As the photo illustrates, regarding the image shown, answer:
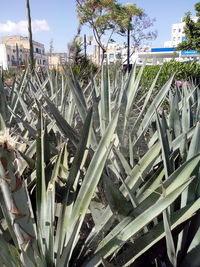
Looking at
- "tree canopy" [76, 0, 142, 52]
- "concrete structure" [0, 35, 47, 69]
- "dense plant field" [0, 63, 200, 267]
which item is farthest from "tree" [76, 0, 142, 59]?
"concrete structure" [0, 35, 47, 69]

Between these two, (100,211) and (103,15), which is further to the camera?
(103,15)

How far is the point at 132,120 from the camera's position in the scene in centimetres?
141

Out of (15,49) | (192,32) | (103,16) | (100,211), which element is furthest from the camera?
(15,49)

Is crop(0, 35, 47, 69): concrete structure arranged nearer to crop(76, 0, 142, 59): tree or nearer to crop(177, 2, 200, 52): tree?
crop(76, 0, 142, 59): tree

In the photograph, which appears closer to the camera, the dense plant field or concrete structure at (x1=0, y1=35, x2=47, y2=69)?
the dense plant field

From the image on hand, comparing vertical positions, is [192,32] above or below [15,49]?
below

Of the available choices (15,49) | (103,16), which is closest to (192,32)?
(103,16)

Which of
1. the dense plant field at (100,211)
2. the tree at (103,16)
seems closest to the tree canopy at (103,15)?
the tree at (103,16)

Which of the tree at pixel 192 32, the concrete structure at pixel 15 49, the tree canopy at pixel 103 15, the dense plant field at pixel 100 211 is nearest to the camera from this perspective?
the dense plant field at pixel 100 211

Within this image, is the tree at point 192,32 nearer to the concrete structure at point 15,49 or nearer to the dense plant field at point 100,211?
the dense plant field at point 100,211

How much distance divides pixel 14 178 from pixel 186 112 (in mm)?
864

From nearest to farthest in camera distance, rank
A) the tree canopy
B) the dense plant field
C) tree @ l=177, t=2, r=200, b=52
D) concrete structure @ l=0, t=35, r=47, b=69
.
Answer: the dense plant field < tree @ l=177, t=2, r=200, b=52 < the tree canopy < concrete structure @ l=0, t=35, r=47, b=69

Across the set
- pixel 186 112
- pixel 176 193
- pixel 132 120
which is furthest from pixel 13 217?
pixel 132 120

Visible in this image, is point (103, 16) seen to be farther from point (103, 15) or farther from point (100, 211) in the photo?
point (100, 211)
